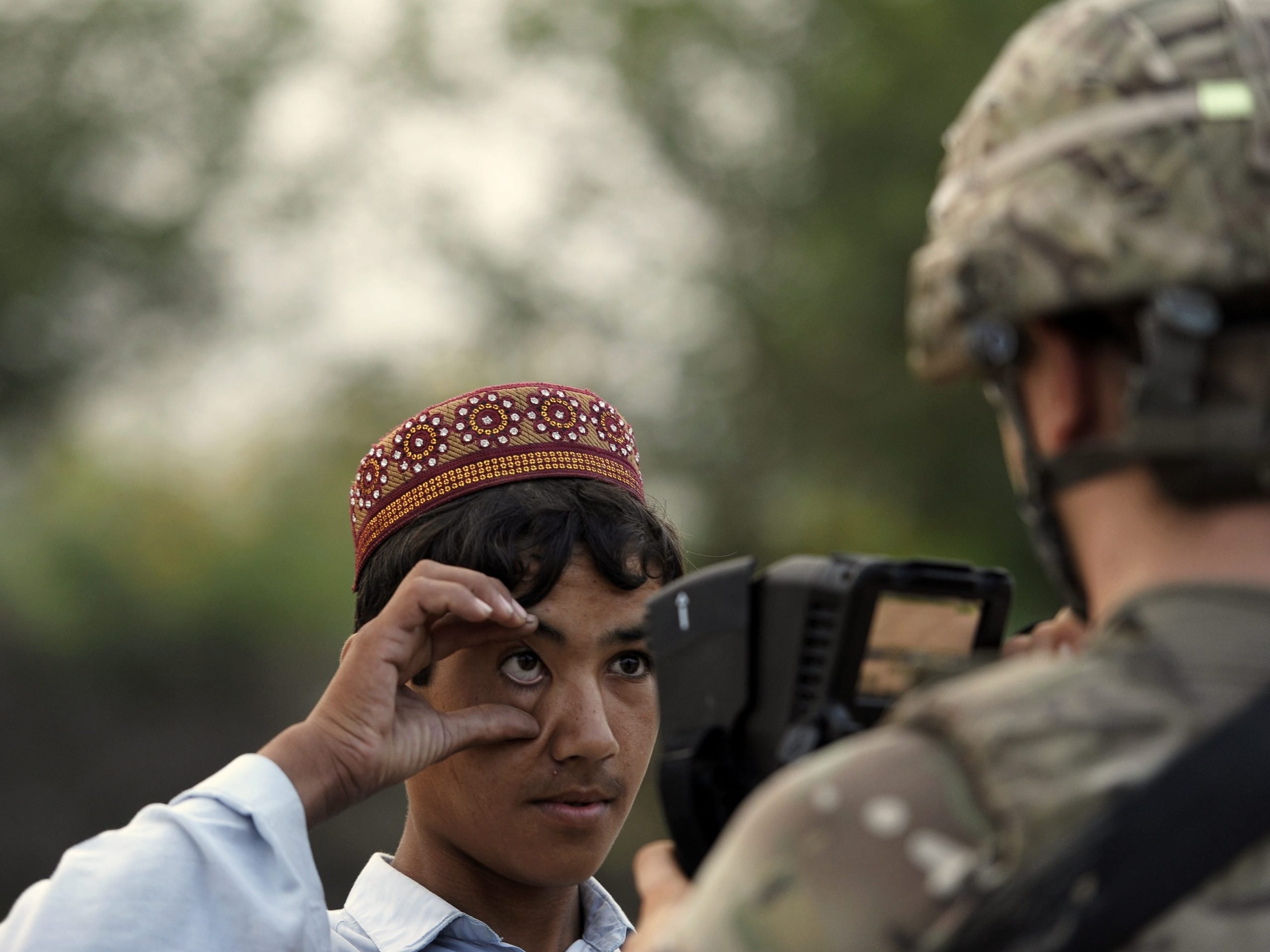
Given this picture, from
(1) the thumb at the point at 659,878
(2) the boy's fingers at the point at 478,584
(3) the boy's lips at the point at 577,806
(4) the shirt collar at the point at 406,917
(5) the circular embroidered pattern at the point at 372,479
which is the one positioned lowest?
(4) the shirt collar at the point at 406,917

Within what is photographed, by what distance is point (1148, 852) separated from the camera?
132 cm

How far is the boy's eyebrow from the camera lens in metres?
2.75

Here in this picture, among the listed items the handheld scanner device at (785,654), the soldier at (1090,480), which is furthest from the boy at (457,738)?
the soldier at (1090,480)

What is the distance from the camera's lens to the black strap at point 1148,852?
4.32ft

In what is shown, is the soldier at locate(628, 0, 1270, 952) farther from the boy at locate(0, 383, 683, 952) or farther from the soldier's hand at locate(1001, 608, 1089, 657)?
the boy at locate(0, 383, 683, 952)

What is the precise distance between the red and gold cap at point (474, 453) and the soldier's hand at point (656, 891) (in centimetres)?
116

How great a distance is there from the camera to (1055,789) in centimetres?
132

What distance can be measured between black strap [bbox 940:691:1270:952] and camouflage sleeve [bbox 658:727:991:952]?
0.18ft

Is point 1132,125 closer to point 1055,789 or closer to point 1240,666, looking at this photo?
point 1240,666

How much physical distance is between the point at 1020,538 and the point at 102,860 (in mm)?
14262

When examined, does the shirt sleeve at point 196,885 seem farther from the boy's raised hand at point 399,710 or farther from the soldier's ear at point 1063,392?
the soldier's ear at point 1063,392

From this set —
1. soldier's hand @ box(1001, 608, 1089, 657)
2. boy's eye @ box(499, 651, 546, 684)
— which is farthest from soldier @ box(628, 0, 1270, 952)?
boy's eye @ box(499, 651, 546, 684)

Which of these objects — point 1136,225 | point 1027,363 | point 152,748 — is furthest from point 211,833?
point 152,748

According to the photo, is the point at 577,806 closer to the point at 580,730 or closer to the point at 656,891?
the point at 580,730
